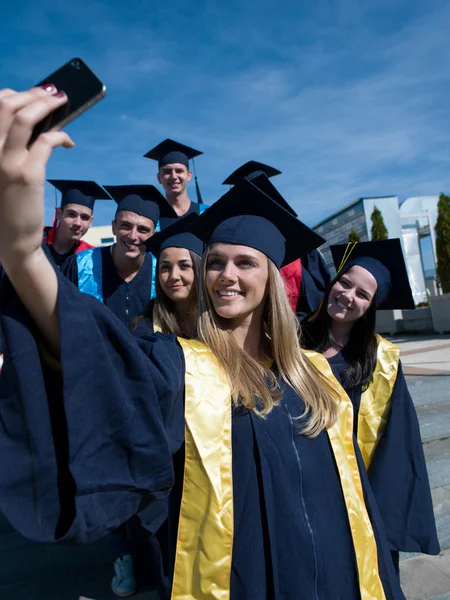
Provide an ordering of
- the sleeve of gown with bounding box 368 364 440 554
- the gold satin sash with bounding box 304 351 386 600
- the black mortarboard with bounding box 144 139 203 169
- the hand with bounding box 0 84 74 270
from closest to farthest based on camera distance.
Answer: the hand with bounding box 0 84 74 270
the gold satin sash with bounding box 304 351 386 600
the sleeve of gown with bounding box 368 364 440 554
the black mortarboard with bounding box 144 139 203 169

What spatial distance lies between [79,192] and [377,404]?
3241 mm

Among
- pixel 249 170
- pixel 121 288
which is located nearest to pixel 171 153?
pixel 249 170

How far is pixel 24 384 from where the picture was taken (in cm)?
100

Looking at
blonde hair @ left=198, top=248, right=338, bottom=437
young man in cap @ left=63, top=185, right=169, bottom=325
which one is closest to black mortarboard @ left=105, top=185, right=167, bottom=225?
young man in cap @ left=63, top=185, right=169, bottom=325

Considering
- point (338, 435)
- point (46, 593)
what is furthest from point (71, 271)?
point (338, 435)

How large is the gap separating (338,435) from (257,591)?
56 cm

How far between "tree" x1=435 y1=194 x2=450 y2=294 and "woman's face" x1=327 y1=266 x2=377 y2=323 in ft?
52.5

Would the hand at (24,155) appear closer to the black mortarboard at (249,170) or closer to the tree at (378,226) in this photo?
the black mortarboard at (249,170)

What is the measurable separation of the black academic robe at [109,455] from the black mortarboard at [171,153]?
147 inches

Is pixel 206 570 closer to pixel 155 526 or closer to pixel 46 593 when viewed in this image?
pixel 155 526

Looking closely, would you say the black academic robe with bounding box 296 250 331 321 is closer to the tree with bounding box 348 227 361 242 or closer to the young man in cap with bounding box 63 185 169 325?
the young man in cap with bounding box 63 185 169 325

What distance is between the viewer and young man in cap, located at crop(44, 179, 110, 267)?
4215mm

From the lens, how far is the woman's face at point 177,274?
122 inches

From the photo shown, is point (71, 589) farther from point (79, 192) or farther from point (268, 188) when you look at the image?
point (79, 192)
